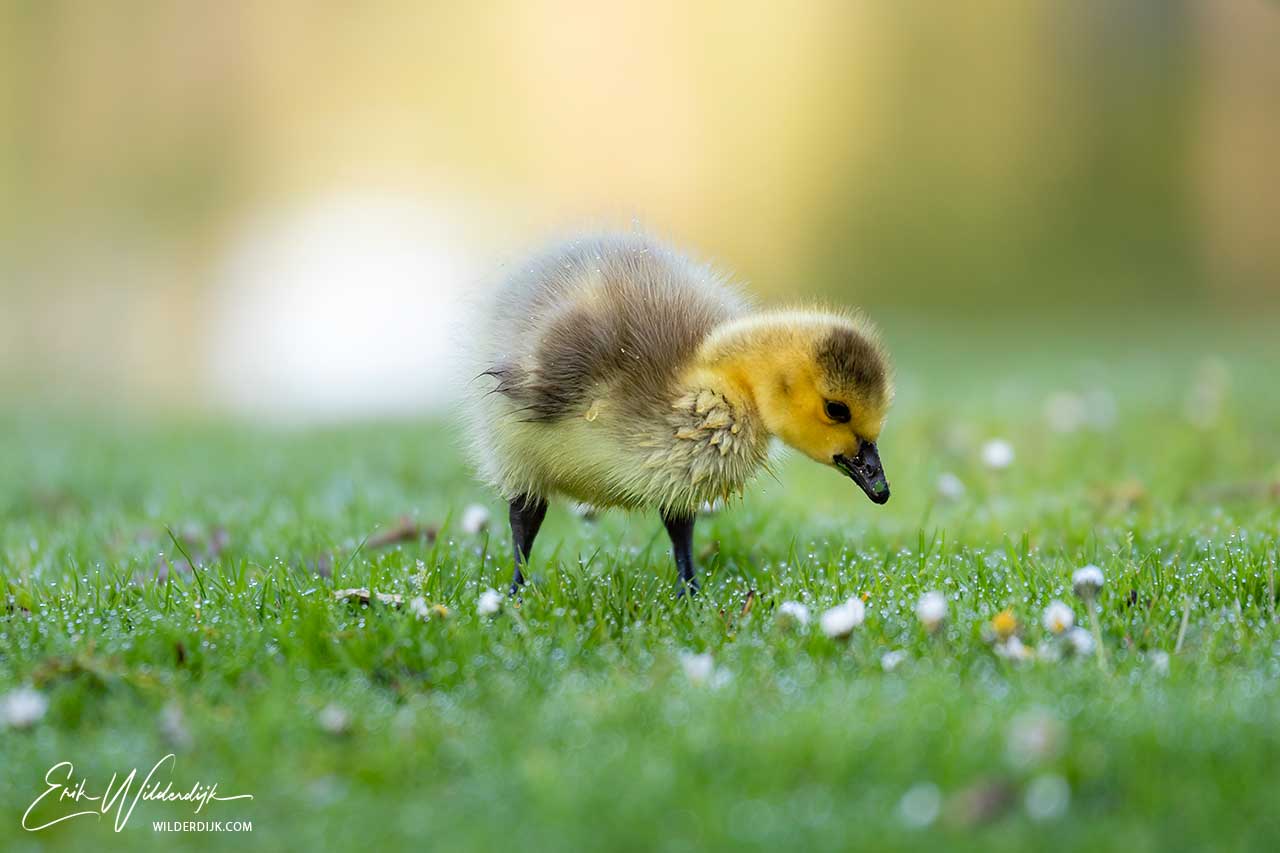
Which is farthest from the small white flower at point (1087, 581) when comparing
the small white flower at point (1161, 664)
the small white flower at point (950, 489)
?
the small white flower at point (950, 489)

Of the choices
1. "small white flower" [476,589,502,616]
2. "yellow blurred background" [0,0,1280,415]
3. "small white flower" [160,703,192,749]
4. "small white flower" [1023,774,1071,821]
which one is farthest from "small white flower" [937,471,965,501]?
"yellow blurred background" [0,0,1280,415]

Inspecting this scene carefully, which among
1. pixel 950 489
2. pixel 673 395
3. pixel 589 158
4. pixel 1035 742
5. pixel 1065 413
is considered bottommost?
pixel 589 158

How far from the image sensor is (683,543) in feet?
13.5

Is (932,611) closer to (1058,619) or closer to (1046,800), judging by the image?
(1058,619)

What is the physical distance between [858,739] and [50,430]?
819 centimetres

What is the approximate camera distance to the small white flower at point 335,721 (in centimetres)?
290

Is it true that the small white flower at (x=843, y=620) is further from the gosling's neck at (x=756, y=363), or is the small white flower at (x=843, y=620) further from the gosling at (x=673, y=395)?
the gosling's neck at (x=756, y=363)

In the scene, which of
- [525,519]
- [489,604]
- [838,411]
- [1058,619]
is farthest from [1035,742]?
[525,519]

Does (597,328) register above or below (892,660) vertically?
above

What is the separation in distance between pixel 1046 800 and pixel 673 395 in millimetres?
1774

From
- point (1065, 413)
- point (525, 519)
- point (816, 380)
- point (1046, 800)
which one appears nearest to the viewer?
point (1046, 800)

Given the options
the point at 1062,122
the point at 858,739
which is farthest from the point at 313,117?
the point at 858,739

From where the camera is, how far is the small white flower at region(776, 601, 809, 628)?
350 cm

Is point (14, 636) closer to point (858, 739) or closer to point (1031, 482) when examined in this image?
point (858, 739)
